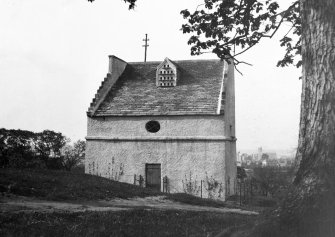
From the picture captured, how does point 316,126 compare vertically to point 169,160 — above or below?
above

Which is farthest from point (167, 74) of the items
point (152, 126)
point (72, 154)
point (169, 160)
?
point (72, 154)

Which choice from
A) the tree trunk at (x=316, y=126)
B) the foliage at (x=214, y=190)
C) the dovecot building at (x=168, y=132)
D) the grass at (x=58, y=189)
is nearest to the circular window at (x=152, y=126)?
the dovecot building at (x=168, y=132)

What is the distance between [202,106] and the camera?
22.7 metres

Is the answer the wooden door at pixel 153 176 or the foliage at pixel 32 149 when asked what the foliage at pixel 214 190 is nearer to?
the wooden door at pixel 153 176

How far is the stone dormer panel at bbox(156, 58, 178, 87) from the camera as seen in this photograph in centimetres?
2497

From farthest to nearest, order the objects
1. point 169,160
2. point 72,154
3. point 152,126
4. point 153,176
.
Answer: point 72,154 → point 152,126 → point 153,176 → point 169,160

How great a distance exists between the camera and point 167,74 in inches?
989

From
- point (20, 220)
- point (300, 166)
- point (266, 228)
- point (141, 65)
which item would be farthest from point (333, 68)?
point (141, 65)

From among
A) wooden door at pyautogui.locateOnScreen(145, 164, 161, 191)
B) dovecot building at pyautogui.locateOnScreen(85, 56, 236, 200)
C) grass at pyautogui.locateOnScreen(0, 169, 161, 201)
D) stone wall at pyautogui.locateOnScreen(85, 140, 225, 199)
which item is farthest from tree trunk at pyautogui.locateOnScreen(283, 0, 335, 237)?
wooden door at pyautogui.locateOnScreen(145, 164, 161, 191)

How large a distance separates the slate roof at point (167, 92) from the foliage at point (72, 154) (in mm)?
4261

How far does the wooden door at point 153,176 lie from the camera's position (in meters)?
22.8

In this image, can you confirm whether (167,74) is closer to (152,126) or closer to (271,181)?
(152,126)

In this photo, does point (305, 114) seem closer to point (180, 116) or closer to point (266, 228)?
point (266, 228)

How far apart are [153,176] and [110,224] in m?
15.4
